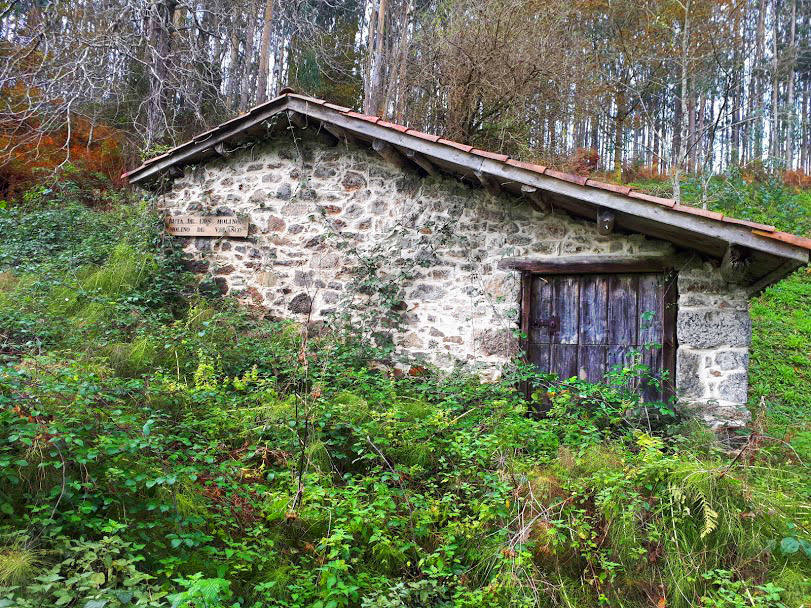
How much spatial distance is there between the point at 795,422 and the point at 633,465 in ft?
10.1

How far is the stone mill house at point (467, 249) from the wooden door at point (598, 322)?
1 cm

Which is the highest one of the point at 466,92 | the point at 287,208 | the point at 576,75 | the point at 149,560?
the point at 576,75

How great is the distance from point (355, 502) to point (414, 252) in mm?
3641

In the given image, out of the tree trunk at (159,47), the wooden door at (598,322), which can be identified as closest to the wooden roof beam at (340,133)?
the wooden door at (598,322)

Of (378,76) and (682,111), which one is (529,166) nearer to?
(378,76)

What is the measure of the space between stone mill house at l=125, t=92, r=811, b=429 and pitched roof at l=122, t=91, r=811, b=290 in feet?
0.06

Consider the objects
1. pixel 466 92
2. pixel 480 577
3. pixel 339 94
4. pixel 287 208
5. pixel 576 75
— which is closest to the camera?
pixel 480 577

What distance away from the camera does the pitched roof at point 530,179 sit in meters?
4.60

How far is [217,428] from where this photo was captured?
410 cm

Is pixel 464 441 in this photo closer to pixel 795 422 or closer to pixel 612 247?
pixel 612 247

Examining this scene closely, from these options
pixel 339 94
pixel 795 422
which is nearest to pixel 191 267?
pixel 795 422

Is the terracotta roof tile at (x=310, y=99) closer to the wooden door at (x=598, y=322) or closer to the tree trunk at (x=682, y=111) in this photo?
the wooden door at (x=598, y=322)

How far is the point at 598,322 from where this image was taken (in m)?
5.81

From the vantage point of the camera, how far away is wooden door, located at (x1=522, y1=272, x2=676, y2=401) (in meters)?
5.49
